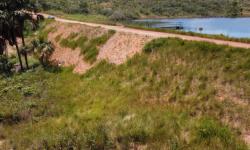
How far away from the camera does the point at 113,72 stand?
3284cm

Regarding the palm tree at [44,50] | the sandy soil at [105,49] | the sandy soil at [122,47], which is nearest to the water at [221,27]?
the sandy soil at [122,47]

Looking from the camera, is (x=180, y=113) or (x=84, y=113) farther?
(x=84, y=113)

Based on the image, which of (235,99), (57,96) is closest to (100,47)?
(57,96)

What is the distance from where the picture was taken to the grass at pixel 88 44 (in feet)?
132

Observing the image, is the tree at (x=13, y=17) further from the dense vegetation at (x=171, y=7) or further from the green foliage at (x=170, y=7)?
the dense vegetation at (x=171, y=7)

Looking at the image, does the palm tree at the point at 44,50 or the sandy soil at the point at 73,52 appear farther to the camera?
the palm tree at the point at 44,50

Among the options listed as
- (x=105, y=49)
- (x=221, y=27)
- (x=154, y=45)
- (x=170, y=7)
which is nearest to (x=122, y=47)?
(x=105, y=49)

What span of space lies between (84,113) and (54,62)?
66.1 feet

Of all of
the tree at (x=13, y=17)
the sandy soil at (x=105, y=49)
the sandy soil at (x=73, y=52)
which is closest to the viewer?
the sandy soil at (x=105, y=49)

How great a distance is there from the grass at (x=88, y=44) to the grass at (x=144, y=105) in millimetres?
4374

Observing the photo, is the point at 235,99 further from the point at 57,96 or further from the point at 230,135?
the point at 57,96

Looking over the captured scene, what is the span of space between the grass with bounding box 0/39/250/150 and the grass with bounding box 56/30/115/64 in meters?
4.37

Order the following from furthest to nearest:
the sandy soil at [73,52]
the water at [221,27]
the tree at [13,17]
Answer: the water at [221,27], the tree at [13,17], the sandy soil at [73,52]

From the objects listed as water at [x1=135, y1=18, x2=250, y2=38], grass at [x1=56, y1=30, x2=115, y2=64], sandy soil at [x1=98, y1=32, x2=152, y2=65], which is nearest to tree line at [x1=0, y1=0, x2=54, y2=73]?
grass at [x1=56, y1=30, x2=115, y2=64]
